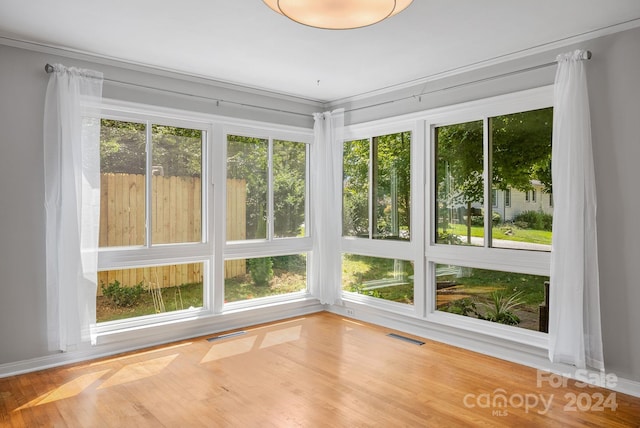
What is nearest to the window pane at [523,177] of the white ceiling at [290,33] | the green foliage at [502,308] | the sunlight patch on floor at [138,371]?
the green foliage at [502,308]

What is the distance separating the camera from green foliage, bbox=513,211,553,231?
11.7ft

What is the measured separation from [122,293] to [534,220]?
12.0 feet

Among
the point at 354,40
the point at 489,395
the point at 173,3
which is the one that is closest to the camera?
the point at 173,3

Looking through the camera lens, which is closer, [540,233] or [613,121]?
[613,121]

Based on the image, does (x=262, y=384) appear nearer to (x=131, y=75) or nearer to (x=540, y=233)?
(x=540, y=233)

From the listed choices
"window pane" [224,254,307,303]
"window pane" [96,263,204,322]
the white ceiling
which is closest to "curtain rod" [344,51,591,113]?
the white ceiling

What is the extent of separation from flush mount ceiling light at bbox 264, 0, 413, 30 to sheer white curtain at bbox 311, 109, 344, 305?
2815 millimetres

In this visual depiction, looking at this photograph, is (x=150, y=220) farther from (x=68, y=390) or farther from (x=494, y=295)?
(x=494, y=295)

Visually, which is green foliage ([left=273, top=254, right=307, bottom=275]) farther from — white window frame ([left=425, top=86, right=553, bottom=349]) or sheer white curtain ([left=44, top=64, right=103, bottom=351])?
sheer white curtain ([left=44, top=64, right=103, bottom=351])

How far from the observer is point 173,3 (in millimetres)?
2736

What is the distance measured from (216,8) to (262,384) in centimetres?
260

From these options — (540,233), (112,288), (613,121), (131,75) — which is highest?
(131,75)

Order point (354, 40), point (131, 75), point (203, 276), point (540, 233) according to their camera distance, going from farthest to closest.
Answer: point (203, 276), point (131, 75), point (540, 233), point (354, 40)

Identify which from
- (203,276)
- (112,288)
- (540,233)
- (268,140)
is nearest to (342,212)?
(268,140)
